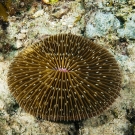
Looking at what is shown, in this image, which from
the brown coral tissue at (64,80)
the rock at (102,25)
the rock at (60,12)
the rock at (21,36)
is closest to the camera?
the brown coral tissue at (64,80)

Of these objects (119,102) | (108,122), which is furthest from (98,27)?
(108,122)

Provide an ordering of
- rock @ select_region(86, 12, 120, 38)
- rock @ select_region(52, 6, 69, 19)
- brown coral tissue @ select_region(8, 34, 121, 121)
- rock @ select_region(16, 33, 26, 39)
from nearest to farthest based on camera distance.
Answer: brown coral tissue @ select_region(8, 34, 121, 121) < rock @ select_region(86, 12, 120, 38) < rock @ select_region(16, 33, 26, 39) < rock @ select_region(52, 6, 69, 19)

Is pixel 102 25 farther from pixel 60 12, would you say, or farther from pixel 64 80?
pixel 64 80

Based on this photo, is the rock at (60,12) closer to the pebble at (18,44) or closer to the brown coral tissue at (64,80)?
the pebble at (18,44)

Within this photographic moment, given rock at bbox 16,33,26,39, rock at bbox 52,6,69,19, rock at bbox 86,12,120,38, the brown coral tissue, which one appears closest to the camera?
the brown coral tissue

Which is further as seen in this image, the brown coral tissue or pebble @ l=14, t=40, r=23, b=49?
pebble @ l=14, t=40, r=23, b=49

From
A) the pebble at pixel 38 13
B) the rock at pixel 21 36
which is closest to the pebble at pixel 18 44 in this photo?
the rock at pixel 21 36

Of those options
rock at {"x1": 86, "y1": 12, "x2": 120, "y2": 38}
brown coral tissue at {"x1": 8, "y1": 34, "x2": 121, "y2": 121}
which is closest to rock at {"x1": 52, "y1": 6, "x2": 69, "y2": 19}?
rock at {"x1": 86, "y1": 12, "x2": 120, "y2": 38}

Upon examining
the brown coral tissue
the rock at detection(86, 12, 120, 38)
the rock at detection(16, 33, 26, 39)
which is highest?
the rock at detection(86, 12, 120, 38)

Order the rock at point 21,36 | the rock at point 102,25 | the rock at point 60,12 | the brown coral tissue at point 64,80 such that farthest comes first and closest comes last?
the rock at point 60,12
the rock at point 21,36
the rock at point 102,25
the brown coral tissue at point 64,80

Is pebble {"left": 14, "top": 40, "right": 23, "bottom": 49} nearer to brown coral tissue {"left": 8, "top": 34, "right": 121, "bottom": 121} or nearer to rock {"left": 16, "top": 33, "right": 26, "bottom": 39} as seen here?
rock {"left": 16, "top": 33, "right": 26, "bottom": 39}

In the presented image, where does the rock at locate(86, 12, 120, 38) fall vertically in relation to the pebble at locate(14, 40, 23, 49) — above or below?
above
